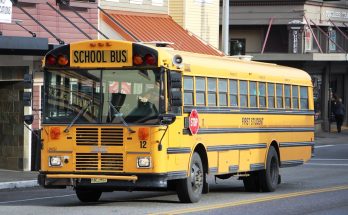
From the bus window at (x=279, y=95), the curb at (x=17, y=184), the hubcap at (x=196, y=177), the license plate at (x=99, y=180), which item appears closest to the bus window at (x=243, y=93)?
the bus window at (x=279, y=95)

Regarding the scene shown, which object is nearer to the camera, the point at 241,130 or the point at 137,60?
the point at 137,60

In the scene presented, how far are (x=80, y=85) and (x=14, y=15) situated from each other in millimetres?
9907

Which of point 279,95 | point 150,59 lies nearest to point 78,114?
point 150,59

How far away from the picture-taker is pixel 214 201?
16.6 meters

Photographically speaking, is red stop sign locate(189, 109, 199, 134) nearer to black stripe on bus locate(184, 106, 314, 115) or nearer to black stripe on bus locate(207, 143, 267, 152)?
black stripe on bus locate(184, 106, 314, 115)

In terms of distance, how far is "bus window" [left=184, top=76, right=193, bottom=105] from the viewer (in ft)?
52.4

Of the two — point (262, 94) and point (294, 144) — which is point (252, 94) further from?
point (294, 144)

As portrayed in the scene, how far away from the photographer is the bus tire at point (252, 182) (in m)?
19.4

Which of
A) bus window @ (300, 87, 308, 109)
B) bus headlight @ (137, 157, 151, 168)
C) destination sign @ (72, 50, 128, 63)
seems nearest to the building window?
destination sign @ (72, 50, 128, 63)

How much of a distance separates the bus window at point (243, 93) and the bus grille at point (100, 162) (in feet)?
13.2

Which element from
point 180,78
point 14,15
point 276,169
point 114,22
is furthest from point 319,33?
point 180,78

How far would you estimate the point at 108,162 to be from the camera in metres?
15.1

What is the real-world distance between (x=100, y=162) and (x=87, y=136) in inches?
18.6

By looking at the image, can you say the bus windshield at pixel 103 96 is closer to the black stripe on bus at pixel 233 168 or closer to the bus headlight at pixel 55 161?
the bus headlight at pixel 55 161
